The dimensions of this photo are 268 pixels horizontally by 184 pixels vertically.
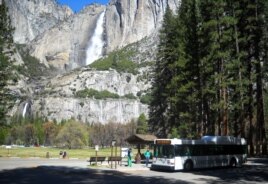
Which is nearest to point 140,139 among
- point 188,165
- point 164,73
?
point 188,165

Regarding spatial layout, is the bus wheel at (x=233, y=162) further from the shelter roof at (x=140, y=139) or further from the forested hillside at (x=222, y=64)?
the shelter roof at (x=140, y=139)

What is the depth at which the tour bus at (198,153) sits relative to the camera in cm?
3291

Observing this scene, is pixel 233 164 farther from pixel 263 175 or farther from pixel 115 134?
pixel 115 134

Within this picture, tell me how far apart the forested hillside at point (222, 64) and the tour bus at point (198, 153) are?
3.94m

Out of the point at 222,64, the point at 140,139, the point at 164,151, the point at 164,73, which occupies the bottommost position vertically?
the point at 164,151

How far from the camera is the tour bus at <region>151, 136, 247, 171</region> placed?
32.9 m

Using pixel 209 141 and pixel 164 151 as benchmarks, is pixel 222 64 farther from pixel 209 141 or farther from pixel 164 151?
pixel 164 151

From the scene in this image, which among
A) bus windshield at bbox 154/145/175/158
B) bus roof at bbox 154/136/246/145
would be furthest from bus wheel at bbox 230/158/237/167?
bus windshield at bbox 154/145/175/158

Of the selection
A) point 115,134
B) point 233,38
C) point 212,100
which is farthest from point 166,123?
point 115,134

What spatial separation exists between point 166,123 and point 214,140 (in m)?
25.6

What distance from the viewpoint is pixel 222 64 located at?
4238 cm

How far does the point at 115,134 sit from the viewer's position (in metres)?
164

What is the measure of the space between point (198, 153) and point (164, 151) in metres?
3.05

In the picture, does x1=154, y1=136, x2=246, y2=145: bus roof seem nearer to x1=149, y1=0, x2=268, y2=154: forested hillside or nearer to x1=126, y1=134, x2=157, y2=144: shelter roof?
x1=149, y1=0, x2=268, y2=154: forested hillside
